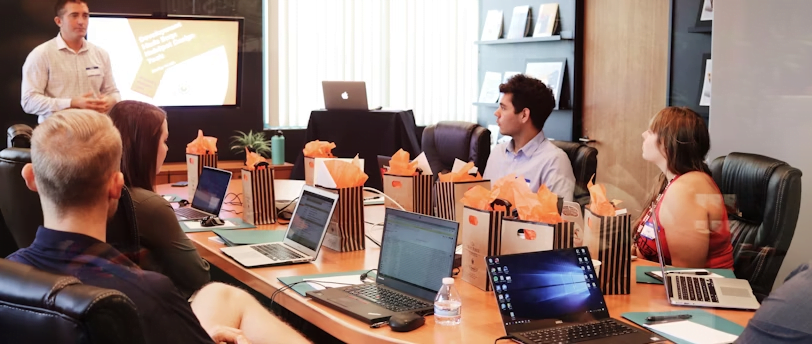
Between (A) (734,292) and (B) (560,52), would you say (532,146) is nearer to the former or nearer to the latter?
(A) (734,292)

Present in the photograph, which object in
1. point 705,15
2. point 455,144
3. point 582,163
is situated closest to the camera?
point 582,163

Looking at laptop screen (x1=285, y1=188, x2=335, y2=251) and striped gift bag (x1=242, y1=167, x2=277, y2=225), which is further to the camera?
striped gift bag (x1=242, y1=167, x2=277, y2=225)

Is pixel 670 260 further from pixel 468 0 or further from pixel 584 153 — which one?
pixel 468 0

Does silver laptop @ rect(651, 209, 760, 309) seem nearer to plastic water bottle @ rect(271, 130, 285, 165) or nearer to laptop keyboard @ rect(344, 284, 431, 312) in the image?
laptop keyboard @ rect(344, 284, 431, 312)

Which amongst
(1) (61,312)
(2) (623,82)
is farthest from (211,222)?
(2) (623,82)

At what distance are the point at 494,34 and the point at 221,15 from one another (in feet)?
7.51

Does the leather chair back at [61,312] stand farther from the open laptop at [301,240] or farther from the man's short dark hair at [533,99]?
the man's short dark hair at [533,99]

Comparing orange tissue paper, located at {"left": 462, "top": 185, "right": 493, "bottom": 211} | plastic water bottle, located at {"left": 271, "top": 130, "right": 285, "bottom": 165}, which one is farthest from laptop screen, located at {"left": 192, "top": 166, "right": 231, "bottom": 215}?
plastic water bottle, located at {"left": 271, "top": 130, "right": 285, "bottom": 165}

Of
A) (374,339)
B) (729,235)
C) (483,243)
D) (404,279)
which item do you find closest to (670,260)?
(729,235)

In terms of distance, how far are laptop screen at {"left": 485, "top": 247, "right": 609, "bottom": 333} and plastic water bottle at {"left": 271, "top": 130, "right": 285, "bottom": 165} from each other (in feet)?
14.5

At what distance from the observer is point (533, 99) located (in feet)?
12.7

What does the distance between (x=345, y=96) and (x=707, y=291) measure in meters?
4.18

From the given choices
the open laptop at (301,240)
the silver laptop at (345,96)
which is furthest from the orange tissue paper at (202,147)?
the silver laptop at (345,96)

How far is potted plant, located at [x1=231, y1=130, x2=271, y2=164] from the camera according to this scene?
6348 mm
